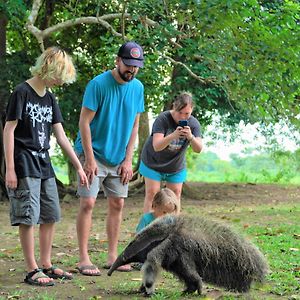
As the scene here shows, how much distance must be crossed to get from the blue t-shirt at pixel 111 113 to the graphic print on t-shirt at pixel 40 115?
1.65 feet

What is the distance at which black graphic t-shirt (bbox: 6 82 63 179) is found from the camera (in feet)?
19.6

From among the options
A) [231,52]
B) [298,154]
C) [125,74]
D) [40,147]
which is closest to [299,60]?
[231,52]

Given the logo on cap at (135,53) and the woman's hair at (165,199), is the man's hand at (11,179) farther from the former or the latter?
the logo on cap at (135,53)

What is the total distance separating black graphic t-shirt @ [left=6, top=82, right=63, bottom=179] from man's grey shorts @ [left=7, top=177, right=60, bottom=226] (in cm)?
8

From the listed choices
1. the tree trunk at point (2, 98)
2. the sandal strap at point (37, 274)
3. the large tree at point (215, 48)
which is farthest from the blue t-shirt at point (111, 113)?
the tree trunk at point (2, 98)

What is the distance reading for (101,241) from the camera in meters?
9.39

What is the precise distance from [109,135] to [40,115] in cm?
84

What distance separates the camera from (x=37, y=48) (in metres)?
16.4

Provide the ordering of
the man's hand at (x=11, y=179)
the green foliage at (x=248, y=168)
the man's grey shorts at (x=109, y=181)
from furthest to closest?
the green foliage at (x=248, y=168) < the man's grey shorts at (x=109, y=181) < the man's hand at (x=11, y=179)

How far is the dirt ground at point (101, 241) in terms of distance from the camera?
5.79 m

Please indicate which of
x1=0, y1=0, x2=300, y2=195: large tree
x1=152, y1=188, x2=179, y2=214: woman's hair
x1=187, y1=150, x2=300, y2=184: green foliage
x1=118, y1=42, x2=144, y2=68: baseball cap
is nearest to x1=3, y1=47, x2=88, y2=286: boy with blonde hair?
x1=118, y1=42, x2=144, y2=68: baseball cap

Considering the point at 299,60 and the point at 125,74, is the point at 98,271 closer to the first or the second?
the point at 125,74

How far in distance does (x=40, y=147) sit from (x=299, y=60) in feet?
21.3

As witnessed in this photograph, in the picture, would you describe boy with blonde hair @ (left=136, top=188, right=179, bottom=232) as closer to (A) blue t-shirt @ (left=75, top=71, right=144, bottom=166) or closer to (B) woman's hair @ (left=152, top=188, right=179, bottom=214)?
(B) woman's hair @ (left=152, top=188, right=179, bottom=214)
